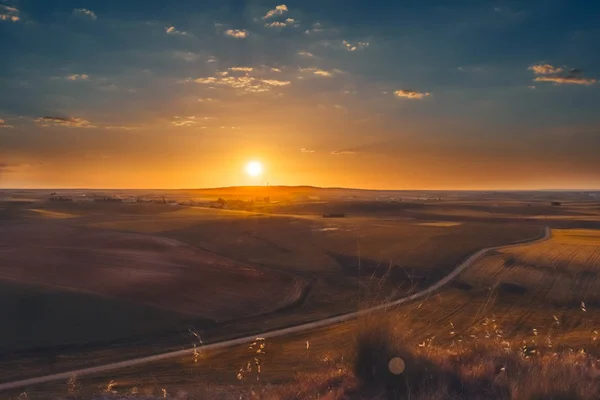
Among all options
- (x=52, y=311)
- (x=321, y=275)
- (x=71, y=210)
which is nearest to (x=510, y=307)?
(x=321, y=275)

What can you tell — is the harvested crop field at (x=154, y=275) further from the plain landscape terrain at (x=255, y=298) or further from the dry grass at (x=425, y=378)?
the dry grass at (x=425, y=378)

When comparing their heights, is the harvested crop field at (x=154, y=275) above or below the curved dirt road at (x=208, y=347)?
above

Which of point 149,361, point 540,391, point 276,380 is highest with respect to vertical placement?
point 540,391

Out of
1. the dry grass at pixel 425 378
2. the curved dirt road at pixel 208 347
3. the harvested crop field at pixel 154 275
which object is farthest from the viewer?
the harvested crop field at pixel 154 275

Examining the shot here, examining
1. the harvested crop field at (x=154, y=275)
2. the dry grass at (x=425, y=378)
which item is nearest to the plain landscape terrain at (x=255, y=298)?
the harvested crop field at (x=154, y=275)

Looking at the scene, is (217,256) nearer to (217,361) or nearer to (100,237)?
(100,237)
